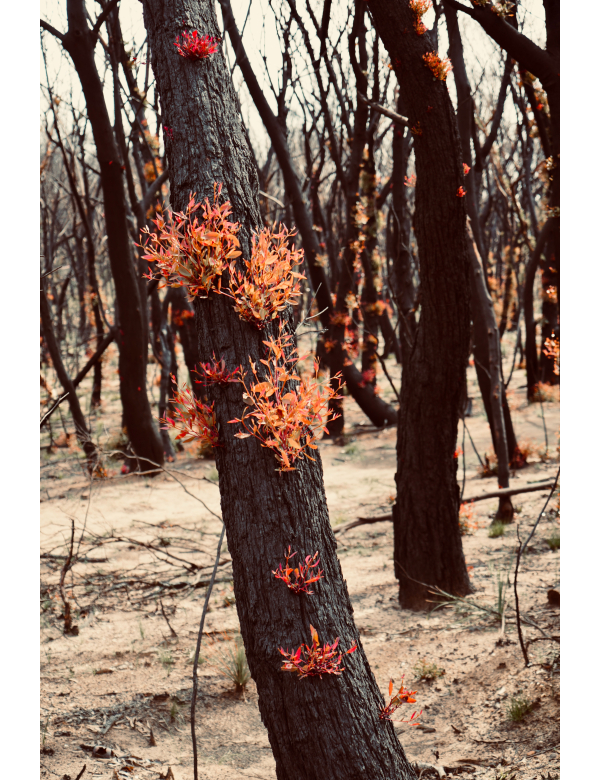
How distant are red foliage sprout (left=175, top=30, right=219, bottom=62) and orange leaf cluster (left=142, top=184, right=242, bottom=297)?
44cm

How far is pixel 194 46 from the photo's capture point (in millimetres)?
1602

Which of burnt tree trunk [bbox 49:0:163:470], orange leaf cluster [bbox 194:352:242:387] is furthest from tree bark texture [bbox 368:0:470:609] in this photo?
burnt tree trunk [bbox 49:0:163:470]

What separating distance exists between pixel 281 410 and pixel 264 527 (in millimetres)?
320

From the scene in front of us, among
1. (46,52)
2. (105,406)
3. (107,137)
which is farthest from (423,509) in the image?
(105,406)

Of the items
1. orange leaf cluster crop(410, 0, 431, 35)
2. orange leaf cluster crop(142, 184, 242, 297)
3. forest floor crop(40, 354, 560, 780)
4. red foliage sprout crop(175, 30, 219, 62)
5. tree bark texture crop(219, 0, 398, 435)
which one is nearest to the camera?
orange leaf cluster crop(142, 184, 242, 297)

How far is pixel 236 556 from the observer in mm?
1597

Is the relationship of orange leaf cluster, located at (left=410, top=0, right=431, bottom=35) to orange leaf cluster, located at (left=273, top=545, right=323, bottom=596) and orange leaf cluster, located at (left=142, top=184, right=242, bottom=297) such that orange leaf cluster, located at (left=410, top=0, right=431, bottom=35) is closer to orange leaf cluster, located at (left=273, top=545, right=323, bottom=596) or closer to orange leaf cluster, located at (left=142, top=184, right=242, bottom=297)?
orange leaf cluster, located at (left=142, top=184, right=242, bottom=297)

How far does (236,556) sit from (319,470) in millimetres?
324

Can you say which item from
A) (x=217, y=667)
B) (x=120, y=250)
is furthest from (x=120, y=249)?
(x=217, y=667)

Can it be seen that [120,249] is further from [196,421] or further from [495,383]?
[196,421]

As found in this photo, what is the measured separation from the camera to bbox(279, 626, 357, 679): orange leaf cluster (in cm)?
150

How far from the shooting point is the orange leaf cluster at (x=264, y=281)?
149 cm

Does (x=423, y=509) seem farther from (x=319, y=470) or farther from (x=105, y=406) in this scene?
(x=105, y=406)

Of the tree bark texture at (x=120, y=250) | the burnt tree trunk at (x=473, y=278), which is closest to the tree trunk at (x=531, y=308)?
the burnt tree trunk at (x=473, y=278)
